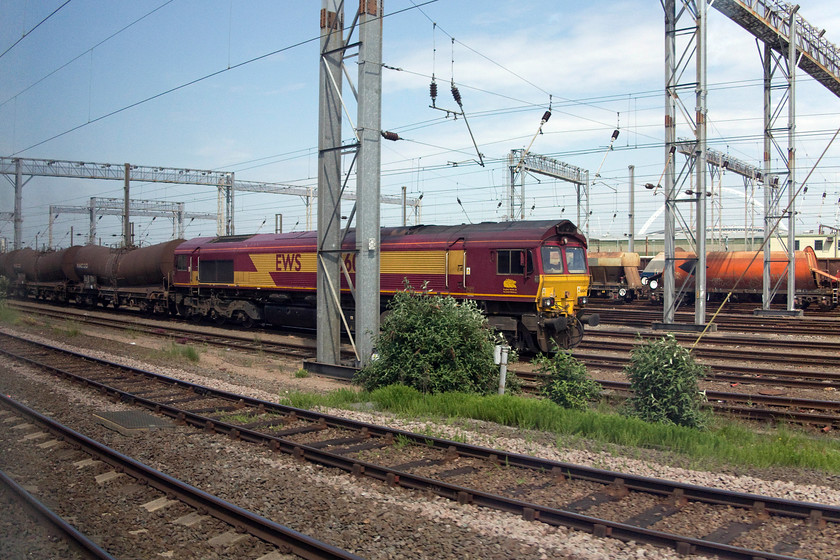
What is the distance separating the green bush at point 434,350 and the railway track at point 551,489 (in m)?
2.42

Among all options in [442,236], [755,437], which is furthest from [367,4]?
[755,437]

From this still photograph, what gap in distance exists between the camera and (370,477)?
7211 mm

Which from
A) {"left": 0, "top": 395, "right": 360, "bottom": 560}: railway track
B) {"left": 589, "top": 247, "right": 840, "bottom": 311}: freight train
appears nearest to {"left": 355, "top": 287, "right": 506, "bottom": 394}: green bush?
{"left": 0, "top": 395, "right": 360, "bottom": 560}: railway track

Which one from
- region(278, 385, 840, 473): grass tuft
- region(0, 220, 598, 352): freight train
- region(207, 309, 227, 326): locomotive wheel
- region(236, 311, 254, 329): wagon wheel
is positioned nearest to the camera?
region(278, 385, 840, 473): grass tuft

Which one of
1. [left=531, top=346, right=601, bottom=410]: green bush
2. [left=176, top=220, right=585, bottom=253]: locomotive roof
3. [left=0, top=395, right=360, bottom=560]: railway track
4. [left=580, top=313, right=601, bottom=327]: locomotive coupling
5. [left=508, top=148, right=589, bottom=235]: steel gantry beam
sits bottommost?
[left=0, top=395, right=360, bottom=560]: railway track

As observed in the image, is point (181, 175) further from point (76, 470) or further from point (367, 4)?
point (76, 470)

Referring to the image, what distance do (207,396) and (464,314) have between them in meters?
5.19

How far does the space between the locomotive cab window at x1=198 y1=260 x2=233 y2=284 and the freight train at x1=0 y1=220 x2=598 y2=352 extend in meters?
0.04

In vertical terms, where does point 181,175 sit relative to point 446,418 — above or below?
above

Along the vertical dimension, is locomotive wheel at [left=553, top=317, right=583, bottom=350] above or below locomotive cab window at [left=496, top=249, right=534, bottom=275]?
below

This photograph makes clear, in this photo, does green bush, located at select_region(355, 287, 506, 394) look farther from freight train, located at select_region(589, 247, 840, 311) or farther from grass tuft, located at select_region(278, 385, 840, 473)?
freight train, located at select_region(589, 247, 840, 311)

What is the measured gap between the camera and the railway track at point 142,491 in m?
5.42

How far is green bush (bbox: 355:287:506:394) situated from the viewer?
1155 centimetres

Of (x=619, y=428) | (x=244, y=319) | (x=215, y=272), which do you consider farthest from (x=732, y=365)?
(x=215, y=272)
